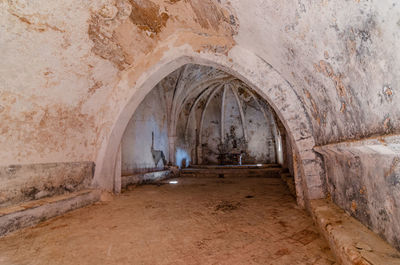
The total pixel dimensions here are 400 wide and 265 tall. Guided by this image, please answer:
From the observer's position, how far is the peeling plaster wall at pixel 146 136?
6086 mm

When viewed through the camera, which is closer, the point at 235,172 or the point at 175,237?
the point at 175,237

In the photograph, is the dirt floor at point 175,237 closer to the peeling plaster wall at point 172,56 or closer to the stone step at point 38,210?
the stone step at point 38,210

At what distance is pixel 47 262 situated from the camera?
1.74 m

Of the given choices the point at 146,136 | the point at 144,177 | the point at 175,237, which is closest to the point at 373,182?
the point at 175,237

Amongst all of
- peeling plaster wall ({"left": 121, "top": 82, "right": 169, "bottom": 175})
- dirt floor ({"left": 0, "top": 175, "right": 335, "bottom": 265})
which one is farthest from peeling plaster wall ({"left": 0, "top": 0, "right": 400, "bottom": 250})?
peeling plaster wall ({"left": 121, "top": 82, "right": 169, "bottom": 175})

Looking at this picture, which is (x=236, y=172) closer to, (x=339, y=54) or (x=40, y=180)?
(x=40, y=180)

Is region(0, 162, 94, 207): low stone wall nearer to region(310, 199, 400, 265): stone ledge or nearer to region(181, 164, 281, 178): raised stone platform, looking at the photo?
region(310, 199, 400, 265): stone ledge

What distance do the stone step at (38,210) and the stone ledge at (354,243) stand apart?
3.44 metres

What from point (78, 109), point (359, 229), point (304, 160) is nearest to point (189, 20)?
point (78, 109)

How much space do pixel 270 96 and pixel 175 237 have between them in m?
2.12

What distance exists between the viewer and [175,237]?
216cm

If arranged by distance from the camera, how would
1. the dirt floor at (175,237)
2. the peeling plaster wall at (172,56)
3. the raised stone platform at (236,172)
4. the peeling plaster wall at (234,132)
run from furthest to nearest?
1. the peeling plaster wall at (234,132)
2. the raised stone platform at (236,172)
3. the dirt floor at (175,237)
4. the peeling plaster wall at (172,56)

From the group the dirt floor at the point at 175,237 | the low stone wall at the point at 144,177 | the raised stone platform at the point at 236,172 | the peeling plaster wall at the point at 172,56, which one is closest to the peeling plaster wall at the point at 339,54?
the peeling plaster wall at the point at 172,56

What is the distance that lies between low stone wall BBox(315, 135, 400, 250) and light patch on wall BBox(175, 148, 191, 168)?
818cm
